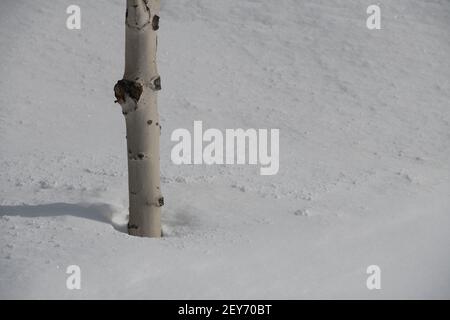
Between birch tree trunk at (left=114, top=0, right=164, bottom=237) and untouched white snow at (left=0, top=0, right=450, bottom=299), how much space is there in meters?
0.28

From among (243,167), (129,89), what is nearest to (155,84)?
(129,89)

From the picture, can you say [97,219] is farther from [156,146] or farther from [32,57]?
[32,57]

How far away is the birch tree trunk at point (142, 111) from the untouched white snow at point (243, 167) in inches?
10.9

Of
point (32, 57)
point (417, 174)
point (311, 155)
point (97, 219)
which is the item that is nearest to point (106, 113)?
point (32, 57)

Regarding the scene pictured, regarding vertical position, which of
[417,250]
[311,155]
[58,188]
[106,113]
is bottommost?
[417,250]

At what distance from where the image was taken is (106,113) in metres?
9.61

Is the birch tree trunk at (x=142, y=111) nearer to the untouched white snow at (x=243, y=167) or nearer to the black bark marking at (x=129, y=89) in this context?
the black bark marking at (x=129, y=89)

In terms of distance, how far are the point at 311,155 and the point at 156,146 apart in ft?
9.66

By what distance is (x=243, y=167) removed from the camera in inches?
319

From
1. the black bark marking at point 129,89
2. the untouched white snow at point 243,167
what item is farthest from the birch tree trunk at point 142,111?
the untouched white snow at point 243,167

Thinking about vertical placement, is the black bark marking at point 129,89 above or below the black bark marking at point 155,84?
below

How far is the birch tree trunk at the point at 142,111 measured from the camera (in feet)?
19.5

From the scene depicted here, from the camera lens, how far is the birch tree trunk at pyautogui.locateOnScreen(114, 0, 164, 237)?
5949 millimetres

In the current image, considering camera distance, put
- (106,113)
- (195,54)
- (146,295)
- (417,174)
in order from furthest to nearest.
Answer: (195,54) → (106,113) → (417,174) → (146,295)
